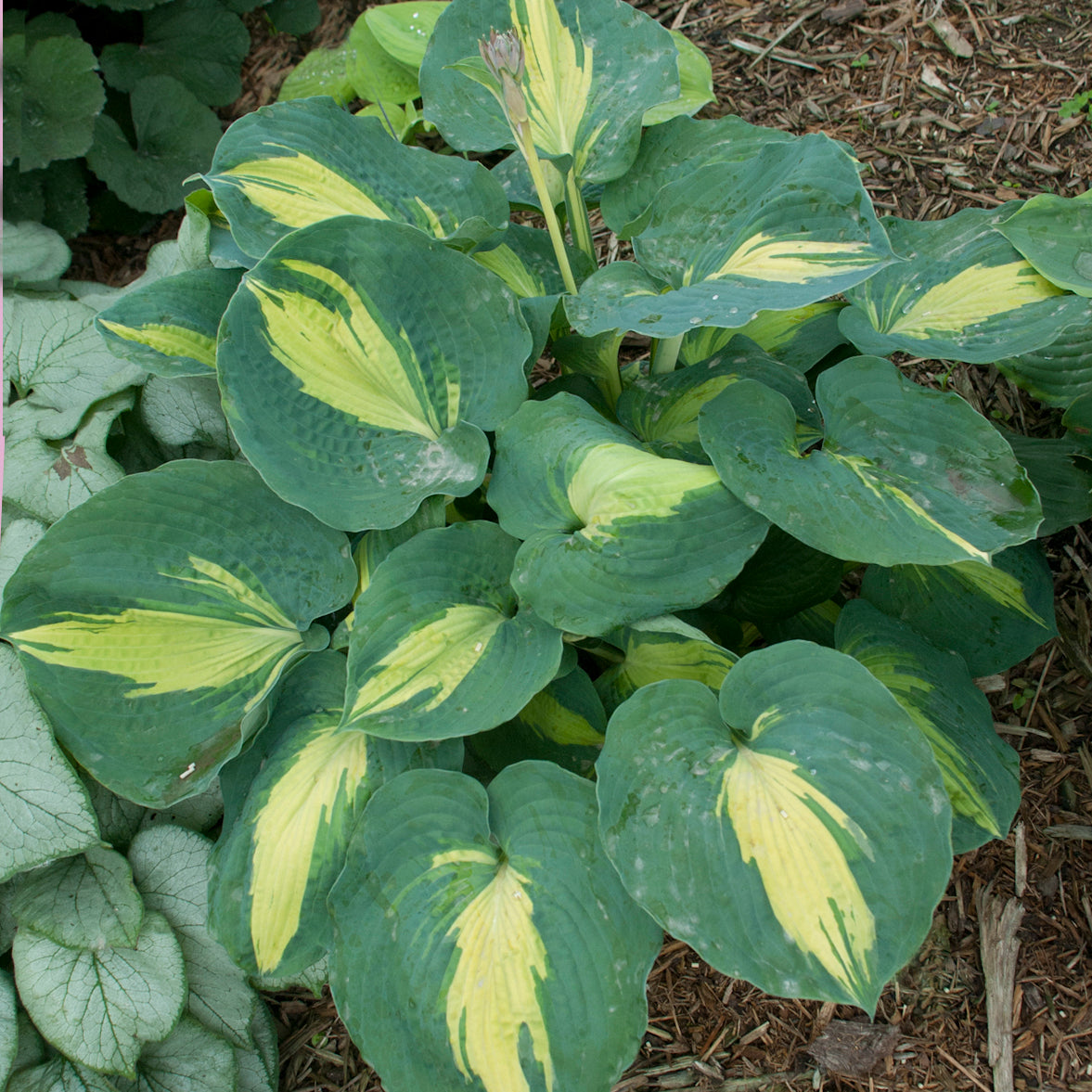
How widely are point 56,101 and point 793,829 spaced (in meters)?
2.21

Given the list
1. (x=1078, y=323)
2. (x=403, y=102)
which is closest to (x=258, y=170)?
(x=403, y=102)

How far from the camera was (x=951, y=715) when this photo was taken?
126 cm

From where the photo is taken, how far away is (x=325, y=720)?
126cm

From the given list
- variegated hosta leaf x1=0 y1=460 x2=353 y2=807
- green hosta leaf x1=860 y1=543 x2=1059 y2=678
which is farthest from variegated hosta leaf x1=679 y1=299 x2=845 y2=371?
variegated hosta leaf x1=0 y1=460 x2=353 y2=807

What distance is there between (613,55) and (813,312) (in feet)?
1.77

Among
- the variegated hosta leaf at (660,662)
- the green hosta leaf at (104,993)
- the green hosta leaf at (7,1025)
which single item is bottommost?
the green hosta leaf at (7,1025)

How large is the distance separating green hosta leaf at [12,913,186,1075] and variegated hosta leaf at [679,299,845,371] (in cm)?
125

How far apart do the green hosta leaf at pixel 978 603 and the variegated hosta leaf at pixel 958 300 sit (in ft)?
1.08

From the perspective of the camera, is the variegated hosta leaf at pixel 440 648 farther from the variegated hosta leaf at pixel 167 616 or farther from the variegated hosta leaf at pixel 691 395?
the variegated hosta leaf at pixel 691 395

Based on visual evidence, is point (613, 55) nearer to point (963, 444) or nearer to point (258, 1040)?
point (963, 444)

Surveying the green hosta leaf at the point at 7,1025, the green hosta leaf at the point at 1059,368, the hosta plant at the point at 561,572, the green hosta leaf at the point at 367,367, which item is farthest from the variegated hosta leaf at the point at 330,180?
the green hosta leaf at the point at 7,1025

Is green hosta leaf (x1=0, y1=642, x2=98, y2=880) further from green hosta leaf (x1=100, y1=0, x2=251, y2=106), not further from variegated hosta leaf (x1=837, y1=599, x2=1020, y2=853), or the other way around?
green hosta leaf (x1=100, y1=0, x2=251, y2=106)

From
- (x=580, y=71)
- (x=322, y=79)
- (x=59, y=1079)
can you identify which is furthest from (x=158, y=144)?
(x=59, y=1079)

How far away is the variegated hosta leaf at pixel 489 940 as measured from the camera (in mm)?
1006
